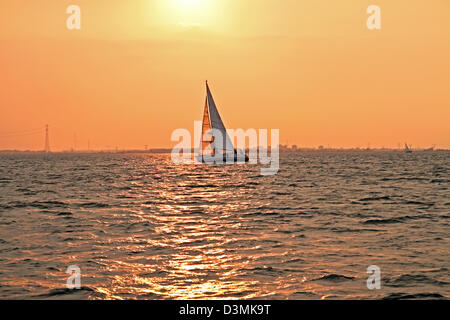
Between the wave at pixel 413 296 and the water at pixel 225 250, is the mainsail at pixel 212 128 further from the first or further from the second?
the wave at pixel 413 296

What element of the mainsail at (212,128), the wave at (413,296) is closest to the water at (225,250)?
the wave at (413,296)

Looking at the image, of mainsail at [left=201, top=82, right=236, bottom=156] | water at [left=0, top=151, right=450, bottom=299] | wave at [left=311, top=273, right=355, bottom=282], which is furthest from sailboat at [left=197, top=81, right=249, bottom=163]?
wave at [left=311, top=273, right=355, bottom=282]

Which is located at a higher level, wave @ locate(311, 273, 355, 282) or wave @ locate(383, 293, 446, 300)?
wave @ locate(311, 273, 355, 282)

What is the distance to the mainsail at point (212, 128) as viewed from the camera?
99688 mm

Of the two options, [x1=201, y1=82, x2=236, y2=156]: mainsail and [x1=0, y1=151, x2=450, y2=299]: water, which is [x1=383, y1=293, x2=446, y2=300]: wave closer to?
[x1=0, y1=151, x2=450, y2=299]: water

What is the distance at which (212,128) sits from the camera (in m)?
99.6

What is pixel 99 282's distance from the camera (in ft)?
39.5

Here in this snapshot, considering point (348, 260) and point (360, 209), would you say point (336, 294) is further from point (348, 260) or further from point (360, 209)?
point (360, 209)

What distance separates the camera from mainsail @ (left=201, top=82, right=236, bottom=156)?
99.7m

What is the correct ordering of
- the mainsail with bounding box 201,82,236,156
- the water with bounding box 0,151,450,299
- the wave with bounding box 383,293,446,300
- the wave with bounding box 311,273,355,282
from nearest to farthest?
the wave with bounding box 383,293,446,300
the water with bounding box 0,151,450,299
the wave with bounding box 311,273,355,282
the mainsail with bounding box 201,82,236,156

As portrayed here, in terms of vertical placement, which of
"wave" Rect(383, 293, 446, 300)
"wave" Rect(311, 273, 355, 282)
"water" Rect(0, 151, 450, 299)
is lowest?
"wave" Rect(383, 293, 446, 300)

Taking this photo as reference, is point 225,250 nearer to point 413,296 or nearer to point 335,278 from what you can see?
point 335,278
